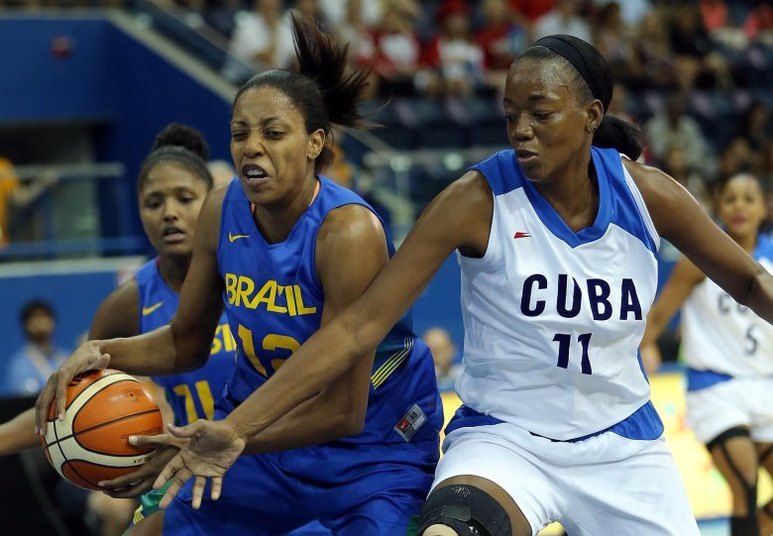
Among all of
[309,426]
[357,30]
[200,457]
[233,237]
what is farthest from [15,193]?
[200,457]

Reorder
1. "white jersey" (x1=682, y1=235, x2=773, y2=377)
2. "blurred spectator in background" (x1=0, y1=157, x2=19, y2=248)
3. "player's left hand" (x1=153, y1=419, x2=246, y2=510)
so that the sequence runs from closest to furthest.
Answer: "player's left hand" (x1=153, y1=419, x2=246, y2=510) < "white jersey" (x1=682, y1=235, x2=773, y2=377) < "blurred spectator in background" (x1=0, y1=157, x2=19, y2=248)

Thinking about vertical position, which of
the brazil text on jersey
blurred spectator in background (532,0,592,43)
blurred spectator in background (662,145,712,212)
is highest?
blurred spectator in background (532,0,592,43)

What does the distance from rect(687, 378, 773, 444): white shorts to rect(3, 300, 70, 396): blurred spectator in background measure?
15.8 feet

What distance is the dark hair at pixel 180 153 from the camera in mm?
4676

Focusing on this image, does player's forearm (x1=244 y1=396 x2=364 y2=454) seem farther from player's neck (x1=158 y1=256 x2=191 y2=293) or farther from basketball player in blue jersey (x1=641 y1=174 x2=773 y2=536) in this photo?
A: basketball player in blue jersey (x1=641 y1=174 x2=773 y2=536)

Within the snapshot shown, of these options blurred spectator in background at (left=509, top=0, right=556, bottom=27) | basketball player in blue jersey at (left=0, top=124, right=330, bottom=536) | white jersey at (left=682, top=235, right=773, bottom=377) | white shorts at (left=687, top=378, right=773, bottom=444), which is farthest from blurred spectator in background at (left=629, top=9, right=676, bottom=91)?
basketball player in blue jersey at (left=0, top=124, right=330, bottom=536)

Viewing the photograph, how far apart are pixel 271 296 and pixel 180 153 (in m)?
1.18

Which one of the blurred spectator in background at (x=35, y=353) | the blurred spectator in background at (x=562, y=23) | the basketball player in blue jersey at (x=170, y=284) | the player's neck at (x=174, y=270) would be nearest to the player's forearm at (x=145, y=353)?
the basketball player in blue jersey at (x=170, y=284)

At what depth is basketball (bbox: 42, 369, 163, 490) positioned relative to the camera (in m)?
3.61

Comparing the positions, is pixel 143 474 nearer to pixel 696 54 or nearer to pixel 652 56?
pixel 652 56

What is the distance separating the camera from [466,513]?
11.0 feet

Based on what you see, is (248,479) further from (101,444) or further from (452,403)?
(452,403)

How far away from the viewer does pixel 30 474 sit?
286 inches

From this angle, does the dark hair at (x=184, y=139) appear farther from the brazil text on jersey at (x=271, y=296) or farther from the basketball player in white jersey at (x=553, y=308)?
the basketball player in white jersey at (x=553, y=308)
